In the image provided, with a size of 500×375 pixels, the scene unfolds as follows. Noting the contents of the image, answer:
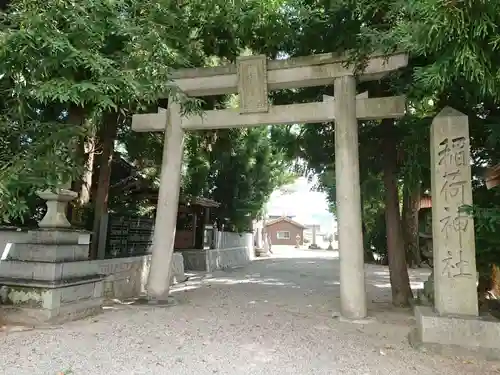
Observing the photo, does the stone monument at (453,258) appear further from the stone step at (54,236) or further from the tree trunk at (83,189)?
the tree trunk at (83,189)

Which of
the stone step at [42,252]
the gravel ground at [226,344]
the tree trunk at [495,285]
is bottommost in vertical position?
the gravel ground at [226,344]

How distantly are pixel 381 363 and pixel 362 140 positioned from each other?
4973 millimetres

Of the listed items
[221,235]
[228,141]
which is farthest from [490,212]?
[221,235]

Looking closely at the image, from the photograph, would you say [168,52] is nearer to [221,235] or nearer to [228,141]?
[228,141]

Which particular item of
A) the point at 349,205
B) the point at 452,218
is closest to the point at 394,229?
the point at 349,205

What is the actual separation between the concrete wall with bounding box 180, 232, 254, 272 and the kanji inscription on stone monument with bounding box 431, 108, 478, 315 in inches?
392

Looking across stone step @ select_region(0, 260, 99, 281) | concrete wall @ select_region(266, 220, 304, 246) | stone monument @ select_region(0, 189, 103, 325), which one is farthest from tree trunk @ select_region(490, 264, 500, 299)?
concrete wall @ select_region(266, 220, 304, 246)

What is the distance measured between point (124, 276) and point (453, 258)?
6225 mm

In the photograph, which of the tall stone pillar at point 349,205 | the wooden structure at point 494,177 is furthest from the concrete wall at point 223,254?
the wooden structure at point 494,177

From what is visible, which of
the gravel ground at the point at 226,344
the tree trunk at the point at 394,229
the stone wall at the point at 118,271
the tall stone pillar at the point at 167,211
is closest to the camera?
the gravel ground at the point at 226,344

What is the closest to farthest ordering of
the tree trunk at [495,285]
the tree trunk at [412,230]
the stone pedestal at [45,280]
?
the stone pedestal at [45,280] → the tree trunk at [495,285] → the tree trunk at [412,230]

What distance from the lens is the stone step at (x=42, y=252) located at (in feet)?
18.1

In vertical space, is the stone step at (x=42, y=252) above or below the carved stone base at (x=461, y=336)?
above

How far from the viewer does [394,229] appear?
24.5 feet
